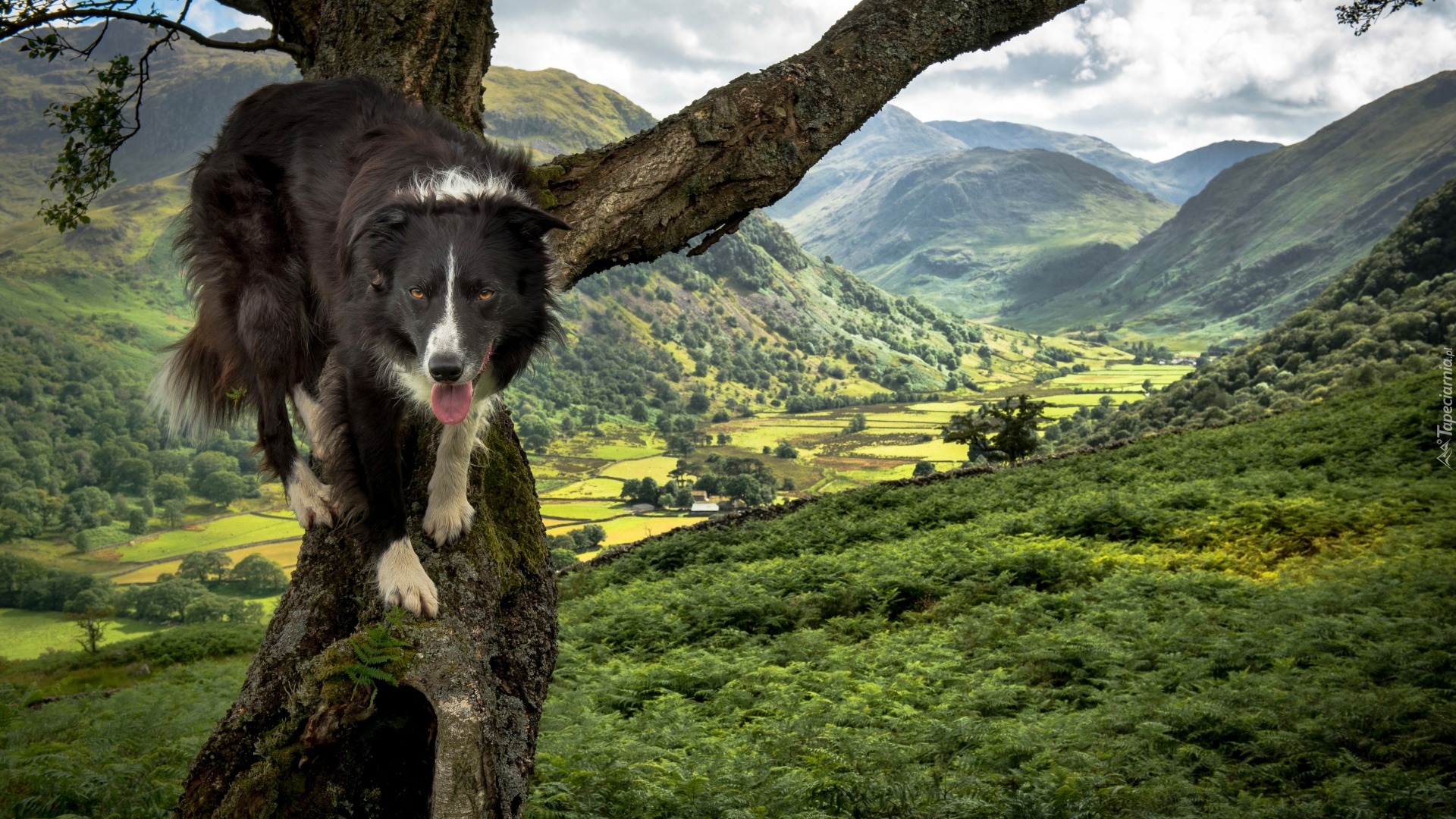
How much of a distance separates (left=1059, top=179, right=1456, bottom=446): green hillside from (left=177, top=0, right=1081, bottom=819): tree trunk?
1998 centimetres

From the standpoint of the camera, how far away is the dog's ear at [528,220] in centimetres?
333

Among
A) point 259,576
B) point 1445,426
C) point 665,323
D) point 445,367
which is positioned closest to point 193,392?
point 445,367

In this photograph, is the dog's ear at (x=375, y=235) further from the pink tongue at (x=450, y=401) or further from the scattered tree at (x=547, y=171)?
the scattered tree at (x=547, y=171)

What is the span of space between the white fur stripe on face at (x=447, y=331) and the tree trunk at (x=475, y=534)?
3.23 feet

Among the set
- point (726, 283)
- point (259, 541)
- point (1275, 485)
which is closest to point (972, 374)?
point (726, 283)

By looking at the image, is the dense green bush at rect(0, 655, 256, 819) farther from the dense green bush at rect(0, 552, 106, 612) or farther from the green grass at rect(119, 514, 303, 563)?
the green grass at rect(119, 514, 303, 563)

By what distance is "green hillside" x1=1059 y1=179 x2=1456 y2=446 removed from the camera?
31922mm

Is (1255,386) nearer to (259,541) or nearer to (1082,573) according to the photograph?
(1082,573)

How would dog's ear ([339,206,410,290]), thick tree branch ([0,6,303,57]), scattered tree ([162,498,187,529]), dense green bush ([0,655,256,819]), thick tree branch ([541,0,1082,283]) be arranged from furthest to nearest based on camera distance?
scattered tree ([162,498,187,529]), thick tree branch ([0,6,303,57]), dense green bush ([0,655,256,819]), thick tree branch ([541,0,1082,283]), dog's ear ([339,206,410,290])

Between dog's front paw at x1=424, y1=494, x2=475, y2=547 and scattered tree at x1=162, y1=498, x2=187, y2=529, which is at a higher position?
dog's front paw at x1=424, y1=494, x2=475, y2=547

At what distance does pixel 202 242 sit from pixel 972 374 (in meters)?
165

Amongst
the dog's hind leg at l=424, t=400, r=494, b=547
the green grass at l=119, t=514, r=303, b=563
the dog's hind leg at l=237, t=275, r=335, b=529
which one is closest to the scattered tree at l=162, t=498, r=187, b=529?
the green grass at l=119, t=514, r=303, b=563

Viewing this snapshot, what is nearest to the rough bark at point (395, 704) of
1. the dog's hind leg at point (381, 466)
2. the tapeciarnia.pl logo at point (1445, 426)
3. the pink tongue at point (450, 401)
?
the dog's hind leg at point (381, 466)

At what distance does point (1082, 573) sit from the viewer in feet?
39.1
